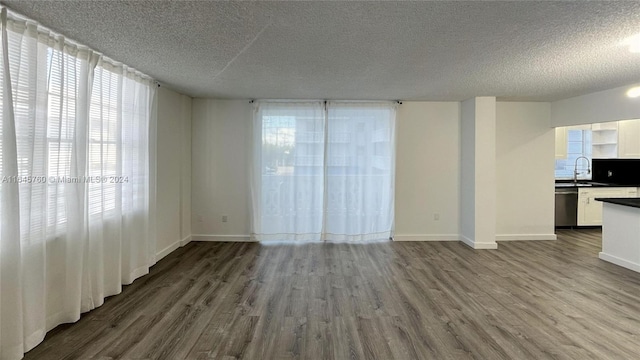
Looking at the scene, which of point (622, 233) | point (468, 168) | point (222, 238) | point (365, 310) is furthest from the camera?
point (222, 238)

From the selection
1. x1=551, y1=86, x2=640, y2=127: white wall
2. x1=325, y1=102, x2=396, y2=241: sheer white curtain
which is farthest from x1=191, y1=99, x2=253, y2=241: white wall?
x1=551, y1=86, x2=640, y2=127: white wall

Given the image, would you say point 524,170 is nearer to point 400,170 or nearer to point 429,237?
point 429,237

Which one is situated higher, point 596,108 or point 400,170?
point 596,108

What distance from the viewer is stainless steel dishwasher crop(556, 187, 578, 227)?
6.16m

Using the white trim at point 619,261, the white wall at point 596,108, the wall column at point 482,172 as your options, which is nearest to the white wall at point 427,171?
the wall column at point 482,172

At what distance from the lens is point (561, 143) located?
6434 mm

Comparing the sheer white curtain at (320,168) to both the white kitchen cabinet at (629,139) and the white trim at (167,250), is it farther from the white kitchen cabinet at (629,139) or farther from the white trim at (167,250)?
the white kitchen cabinet at (629,139)

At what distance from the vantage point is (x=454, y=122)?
17.5 feet

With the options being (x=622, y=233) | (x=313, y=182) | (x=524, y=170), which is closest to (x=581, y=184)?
(x=524, y=170)

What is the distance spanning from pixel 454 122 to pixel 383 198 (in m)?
1.77

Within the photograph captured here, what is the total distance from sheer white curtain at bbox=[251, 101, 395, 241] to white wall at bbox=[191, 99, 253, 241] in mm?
226

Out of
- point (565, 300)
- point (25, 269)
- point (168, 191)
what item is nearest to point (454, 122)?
point (565, 300)

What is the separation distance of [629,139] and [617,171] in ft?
Result: 2.20

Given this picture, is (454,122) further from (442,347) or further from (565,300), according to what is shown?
(442,347)
